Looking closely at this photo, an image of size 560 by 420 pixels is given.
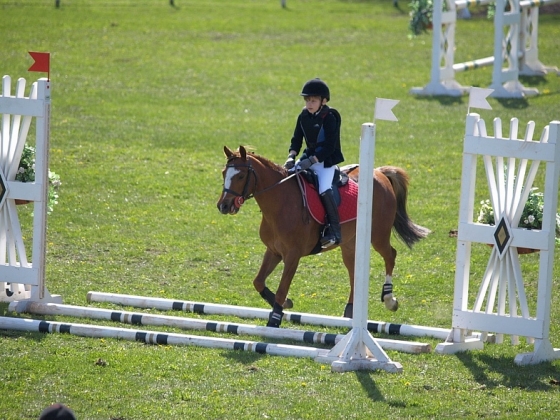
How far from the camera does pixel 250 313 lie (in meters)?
9.93

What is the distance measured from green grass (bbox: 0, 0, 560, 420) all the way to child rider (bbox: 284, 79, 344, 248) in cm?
134

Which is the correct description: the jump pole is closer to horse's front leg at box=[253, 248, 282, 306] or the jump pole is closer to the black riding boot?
horse's front leg at box=[253, 248, 282, 306]

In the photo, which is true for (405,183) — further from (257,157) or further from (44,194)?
(44,194)

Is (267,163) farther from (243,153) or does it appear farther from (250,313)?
(250,313)

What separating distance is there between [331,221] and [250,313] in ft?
4.28

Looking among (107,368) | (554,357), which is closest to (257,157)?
(107,368)

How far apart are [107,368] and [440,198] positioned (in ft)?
27.3

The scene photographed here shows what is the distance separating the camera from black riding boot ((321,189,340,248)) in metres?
9.84

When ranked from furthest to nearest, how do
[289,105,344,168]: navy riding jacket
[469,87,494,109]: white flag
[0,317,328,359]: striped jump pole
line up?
1. [289,105,344,168]: navy riding jacket
2. [469,87,494,109]: white flag
3. [0,317,328,359]: striped jump pole

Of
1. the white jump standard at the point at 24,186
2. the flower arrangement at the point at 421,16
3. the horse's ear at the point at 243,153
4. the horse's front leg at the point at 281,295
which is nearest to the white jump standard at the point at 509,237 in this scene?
the horse's front leg at the point at 281,295

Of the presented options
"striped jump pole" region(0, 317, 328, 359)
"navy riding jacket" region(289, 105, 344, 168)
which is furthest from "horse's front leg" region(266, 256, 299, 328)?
"navy riding jacket" region(289, 105, 344, 168)

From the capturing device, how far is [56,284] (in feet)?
36.7

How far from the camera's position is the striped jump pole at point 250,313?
9430 millimetres

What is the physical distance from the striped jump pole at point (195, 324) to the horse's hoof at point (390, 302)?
1.44 meters
